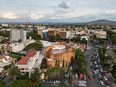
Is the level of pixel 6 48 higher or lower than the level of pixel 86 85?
higher

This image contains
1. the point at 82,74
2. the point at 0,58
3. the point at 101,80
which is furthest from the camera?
the point at 0,58

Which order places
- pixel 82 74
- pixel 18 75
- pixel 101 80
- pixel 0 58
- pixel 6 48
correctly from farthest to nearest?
pixel 6 48, pixel 0 58, pixel 82 74, pixel 101 80, pixel 18 75

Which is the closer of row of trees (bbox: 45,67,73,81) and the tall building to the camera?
row of trees (bbox: 45,67,73,81)

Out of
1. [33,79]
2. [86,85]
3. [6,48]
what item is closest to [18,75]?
[33,79]

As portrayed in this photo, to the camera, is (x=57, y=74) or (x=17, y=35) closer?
(x=57, y=74)

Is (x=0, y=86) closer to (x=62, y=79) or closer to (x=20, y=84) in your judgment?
(x=20, y=84)

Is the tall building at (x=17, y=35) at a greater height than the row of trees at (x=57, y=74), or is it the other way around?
the tall building at (x=17, y=35)

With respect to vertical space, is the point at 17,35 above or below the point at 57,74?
above

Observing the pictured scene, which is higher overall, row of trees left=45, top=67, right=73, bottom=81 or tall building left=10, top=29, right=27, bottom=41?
tall building left=10, top=29, right=27, bottom=41

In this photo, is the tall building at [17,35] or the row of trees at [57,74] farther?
the tall building at [17,35]

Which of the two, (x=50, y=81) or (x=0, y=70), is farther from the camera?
(x=0, y=70)
